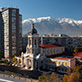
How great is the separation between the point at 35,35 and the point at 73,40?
114ft

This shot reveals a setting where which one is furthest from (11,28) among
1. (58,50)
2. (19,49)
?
(58,50)

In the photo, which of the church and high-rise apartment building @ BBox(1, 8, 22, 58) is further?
high-rise apartment building @ BBox(1, 8, 22, 58)

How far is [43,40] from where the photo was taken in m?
69.4

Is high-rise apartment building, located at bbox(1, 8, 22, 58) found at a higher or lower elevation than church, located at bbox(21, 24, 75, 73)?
higher

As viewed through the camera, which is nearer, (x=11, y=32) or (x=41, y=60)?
(x=41, y=60)

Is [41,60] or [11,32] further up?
[11,32]

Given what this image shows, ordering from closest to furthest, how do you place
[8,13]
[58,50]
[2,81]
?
1. [2,81]
2. [58,50]
3. [8,13]

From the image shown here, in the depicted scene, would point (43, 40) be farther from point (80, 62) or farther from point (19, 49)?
point (80, 62)

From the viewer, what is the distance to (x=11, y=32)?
5775cm

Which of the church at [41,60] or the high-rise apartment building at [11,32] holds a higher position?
the high-rise apartment building at [11,32]

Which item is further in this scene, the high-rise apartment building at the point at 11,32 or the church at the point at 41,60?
the high-rise apartment building at the point at 11,32

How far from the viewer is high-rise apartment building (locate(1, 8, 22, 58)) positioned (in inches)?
2251

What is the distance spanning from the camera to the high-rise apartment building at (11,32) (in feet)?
188

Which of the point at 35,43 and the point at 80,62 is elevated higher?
the point at 35,43
